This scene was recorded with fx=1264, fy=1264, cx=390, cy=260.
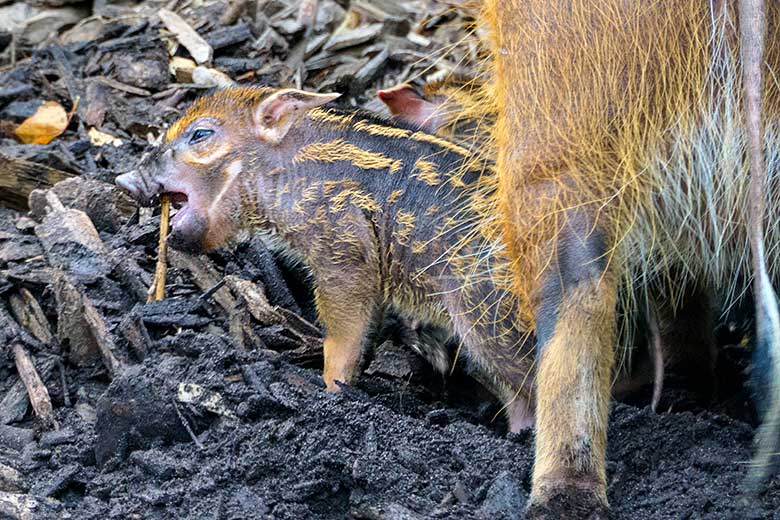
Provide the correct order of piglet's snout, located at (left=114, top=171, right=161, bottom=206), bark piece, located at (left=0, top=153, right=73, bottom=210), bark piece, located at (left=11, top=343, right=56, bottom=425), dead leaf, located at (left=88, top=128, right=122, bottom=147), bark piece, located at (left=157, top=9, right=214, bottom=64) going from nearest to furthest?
bark piece, located at (left=11, top=343, right=56, bottom=425), piglet's snout, located at (left=114, top=171, right=161, bottom=206), bark piece, located at (left=0, top=153, right=73, bottom=210), dead leaf, located at (left=88, top=128, right=122, bottom=147), bark piece, located at (left=157, top=9, right=214, bottom=64)

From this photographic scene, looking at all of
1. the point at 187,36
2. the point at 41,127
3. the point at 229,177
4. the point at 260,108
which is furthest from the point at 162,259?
the point at 187,36

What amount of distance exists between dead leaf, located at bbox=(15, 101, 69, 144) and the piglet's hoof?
362cm

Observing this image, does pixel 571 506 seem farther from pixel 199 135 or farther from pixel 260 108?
pixel 199 135

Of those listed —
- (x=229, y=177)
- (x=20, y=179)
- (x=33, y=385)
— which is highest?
(x=229, y=177)

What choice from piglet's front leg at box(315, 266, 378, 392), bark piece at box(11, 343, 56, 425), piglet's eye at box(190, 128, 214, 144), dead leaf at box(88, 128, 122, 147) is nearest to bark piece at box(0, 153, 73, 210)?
dead leaf at box(88, 128, 122, 147)

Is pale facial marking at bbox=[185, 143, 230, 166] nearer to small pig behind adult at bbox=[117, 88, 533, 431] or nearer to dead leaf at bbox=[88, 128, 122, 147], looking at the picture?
small pig behind adult at bbox=[117, 88, 533, 431]

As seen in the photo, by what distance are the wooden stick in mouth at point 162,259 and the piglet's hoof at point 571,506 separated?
2.02 m

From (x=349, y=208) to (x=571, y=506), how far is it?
1.68 metres

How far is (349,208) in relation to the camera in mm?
4582

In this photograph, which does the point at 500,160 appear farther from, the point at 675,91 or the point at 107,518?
the point at 107,518

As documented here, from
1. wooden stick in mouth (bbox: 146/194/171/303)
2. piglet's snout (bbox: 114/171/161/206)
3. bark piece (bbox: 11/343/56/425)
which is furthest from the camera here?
piglet's snout (bbox: 114/171/161/206)

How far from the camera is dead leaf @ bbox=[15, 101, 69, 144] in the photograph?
602 cm

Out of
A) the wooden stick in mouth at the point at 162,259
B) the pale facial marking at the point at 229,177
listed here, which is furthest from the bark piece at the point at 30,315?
the pale facial marking at the point at 229,177

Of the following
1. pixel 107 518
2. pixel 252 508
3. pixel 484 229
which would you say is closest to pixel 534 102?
pixel 484 229
